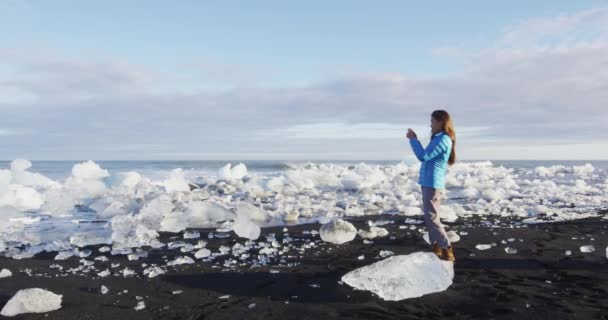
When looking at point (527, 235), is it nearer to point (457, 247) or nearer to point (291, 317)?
point (457, 247)

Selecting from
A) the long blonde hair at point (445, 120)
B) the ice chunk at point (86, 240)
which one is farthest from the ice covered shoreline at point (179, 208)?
the long blonde hair at point (445, 120)

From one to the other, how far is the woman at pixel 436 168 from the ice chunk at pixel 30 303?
3460mm

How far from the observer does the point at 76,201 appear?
11.5 metres

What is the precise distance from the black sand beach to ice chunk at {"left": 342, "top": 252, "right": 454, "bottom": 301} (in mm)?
74

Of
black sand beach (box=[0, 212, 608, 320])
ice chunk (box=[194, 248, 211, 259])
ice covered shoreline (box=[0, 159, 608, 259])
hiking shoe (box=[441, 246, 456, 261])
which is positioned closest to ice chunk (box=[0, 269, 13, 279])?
black sand beach (box=[0, 212, 608, 320])

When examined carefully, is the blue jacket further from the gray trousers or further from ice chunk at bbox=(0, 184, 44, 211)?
ice chunk at bbox=(0, 184, 44, 211)

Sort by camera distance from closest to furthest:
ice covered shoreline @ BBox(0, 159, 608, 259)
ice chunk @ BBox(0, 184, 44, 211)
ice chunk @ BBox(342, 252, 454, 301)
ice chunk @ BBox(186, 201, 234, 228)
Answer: ice chunk @ BBox(342, 252, 454, 301), ice covered shoreline @ BBox(0, 159, 608, 259), ice chunk @ BBox(186, 201, 234, 228), ice chunk @ BBox(0, 184, 44, 211)

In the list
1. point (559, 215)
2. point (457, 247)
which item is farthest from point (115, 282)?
point (559, 215)

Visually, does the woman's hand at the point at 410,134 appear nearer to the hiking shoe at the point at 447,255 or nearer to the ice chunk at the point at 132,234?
the hiking shoe at the point at 447,255

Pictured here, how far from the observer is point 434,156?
15.7ft

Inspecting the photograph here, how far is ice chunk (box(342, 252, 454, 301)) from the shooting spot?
3.76m

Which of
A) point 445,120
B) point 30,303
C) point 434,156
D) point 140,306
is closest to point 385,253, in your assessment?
point 434,156

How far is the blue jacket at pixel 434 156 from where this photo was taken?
4781 millimetres

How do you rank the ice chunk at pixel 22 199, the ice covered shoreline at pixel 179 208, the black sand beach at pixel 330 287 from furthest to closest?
the ice chunk at pixel 22 199 → the ice covered shoreline at pixel 179 208 → the black sand beach at pixel 330 287
